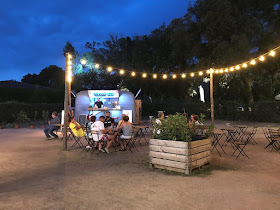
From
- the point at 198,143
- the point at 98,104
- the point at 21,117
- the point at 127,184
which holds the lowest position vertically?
the point at 127,184

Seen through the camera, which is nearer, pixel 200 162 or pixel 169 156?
pixel 169 156

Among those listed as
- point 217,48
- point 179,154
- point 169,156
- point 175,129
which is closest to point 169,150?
point 169,156

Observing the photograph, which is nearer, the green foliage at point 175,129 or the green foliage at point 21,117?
the green foliage at point 175,129

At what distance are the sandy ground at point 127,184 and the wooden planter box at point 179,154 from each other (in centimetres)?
20

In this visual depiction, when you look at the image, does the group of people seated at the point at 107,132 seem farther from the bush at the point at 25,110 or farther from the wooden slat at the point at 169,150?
the bush at the point at 25,110

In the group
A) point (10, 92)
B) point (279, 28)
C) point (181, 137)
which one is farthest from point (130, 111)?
point (10, 92)

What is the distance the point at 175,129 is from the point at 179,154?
535 mm

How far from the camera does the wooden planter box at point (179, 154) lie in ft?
15.5

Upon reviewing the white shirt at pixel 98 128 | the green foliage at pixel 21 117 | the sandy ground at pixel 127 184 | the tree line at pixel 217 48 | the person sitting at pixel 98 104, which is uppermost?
the tree line at pixel 217 48

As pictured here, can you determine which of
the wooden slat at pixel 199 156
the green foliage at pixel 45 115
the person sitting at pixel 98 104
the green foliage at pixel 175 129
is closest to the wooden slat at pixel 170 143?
the green foliage at pixel 175 129

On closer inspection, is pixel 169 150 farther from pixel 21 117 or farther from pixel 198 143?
pixel 21 117

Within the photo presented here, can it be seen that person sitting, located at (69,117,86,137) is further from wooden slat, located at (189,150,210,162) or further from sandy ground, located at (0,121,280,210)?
wooden slat, located at (189,150,210,162)

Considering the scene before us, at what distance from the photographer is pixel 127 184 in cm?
419

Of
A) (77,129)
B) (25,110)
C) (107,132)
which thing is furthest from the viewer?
(25,110)
